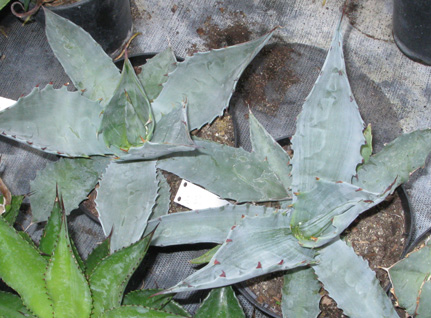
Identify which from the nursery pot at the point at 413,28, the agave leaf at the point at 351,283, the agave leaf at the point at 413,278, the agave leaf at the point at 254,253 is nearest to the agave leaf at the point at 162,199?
the agave leaf at the point at 254,253

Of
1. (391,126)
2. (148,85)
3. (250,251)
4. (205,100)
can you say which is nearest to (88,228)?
(148,85)

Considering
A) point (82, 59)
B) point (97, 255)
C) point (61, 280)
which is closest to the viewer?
point (61, 280)

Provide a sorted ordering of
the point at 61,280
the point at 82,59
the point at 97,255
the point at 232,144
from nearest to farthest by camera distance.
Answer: the point at 61,280, the point at 97,255, the point at 82,59, the point at 232,144

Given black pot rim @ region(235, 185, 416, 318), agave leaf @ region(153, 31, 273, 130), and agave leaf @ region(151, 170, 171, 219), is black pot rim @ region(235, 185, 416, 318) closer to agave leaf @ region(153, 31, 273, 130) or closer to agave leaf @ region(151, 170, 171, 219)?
agave leaf @ region(151, 170, 171, 219)

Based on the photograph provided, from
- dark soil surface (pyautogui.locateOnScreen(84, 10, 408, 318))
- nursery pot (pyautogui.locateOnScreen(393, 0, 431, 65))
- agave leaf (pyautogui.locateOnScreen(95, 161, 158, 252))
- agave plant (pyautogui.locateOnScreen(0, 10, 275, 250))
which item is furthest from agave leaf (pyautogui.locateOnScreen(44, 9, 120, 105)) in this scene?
nursery pot (pyautogui.locateOnScreen(393, 0, 431, 65))

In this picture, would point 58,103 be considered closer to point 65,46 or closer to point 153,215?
point 65,46

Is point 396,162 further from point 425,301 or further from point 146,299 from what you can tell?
point 146,299

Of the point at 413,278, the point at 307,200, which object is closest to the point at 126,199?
the point at 307,200
